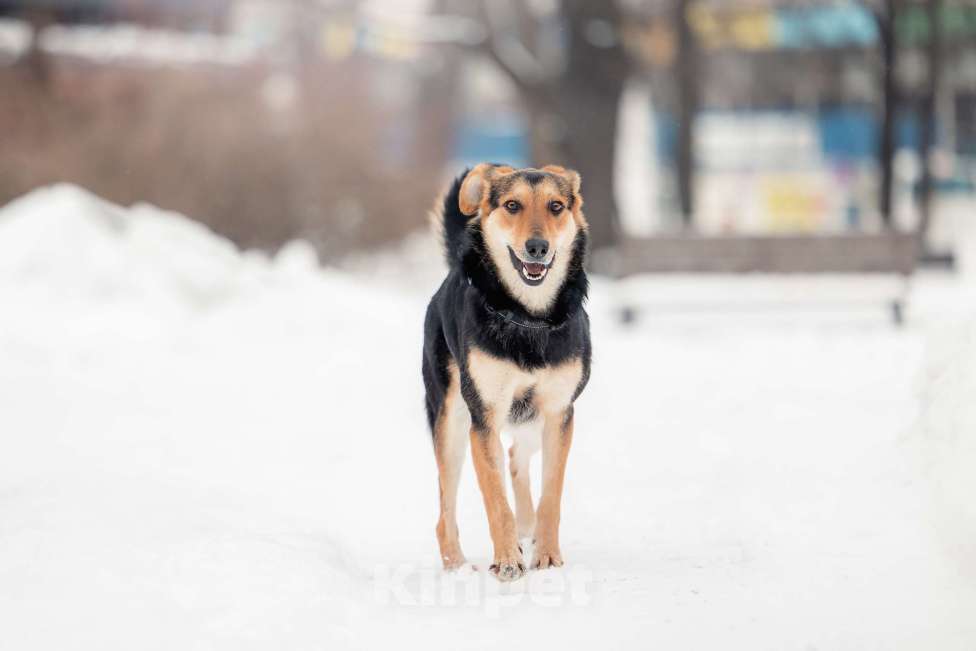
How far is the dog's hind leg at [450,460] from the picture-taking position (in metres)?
5.57

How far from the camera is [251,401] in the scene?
35.0ft

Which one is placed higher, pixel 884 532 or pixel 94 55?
pixel 94 55

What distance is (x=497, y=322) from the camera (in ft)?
16.9

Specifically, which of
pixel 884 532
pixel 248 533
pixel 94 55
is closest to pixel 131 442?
pixel 248 533

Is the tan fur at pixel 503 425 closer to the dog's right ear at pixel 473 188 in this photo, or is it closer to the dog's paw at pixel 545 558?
the dog's paw at pixel 545 558

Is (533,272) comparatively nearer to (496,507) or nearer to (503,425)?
(503,425)

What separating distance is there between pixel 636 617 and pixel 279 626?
135 cm

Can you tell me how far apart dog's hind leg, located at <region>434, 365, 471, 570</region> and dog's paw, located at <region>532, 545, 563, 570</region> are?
38 cm

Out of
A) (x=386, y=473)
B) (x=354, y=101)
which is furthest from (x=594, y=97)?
(x=386, y=473)

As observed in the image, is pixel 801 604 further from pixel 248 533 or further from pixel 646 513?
pixel 248 533

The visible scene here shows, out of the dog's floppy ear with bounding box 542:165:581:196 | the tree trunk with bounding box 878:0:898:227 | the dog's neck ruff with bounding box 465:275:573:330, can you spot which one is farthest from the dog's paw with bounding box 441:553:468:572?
the tree trunk with bounding box 878:0:898:227

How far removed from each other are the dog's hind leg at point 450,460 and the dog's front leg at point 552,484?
15.4 inches

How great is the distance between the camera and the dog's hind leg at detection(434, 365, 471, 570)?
5.57 meters

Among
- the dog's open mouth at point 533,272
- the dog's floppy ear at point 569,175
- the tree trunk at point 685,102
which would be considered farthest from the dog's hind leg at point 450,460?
the tree trunk at point 685,102
